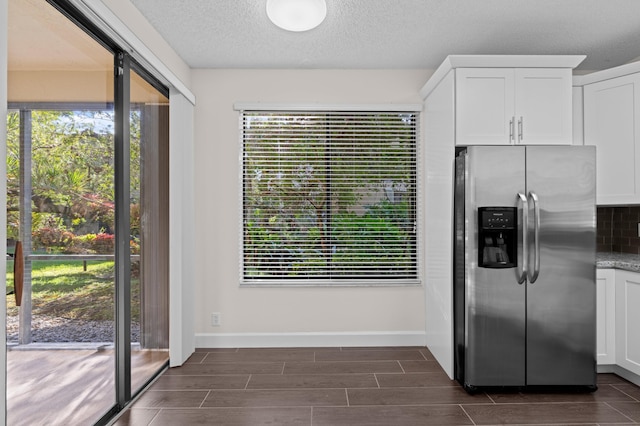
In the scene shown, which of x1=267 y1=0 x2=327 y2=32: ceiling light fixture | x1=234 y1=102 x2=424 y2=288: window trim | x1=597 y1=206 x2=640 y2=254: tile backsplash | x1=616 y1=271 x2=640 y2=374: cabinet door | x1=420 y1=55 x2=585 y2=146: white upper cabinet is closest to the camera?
x1=267 y1=0 x2=327 y2=32: ceiling light fixture

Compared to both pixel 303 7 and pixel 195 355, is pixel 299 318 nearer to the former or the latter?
pixel 195 355

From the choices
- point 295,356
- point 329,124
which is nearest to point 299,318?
point 295,356

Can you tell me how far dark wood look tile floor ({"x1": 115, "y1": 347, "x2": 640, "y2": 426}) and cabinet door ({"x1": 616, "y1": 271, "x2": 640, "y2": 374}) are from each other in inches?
7.3

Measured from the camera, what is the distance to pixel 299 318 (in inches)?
163

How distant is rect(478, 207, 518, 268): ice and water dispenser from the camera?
3.04 m

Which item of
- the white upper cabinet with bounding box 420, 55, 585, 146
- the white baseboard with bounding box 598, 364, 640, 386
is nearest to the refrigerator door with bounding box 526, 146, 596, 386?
the white upper cabinet with bounding box 420, 55, 585, 146

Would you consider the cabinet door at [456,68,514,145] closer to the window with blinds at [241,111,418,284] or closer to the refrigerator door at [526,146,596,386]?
the refrigerator door at [526,146,596,386]

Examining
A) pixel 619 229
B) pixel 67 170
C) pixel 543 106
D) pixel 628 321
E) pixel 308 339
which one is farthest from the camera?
pixel 308 339

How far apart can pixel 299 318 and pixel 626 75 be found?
333 centimetres

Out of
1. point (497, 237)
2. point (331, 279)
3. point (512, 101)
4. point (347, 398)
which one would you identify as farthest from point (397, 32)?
point (347, 398)

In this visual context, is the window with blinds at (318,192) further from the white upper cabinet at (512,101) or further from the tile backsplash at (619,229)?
the tile backsplash at (619,229)

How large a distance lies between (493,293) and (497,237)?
1.27 ft

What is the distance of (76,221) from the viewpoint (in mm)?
2291

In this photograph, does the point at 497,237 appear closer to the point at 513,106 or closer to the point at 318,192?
the point at 513,106
